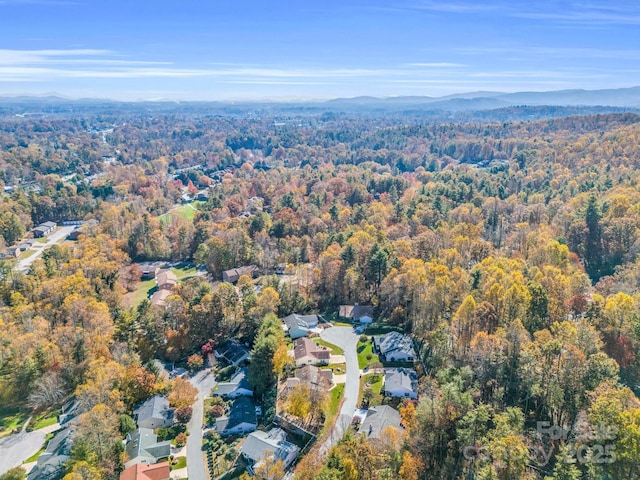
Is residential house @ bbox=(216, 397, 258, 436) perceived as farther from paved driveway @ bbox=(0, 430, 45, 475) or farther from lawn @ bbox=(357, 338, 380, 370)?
paved driveway @ bbox=(0, 430, 45, 475)

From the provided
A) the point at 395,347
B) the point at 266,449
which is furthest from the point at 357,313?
the point at 266,449

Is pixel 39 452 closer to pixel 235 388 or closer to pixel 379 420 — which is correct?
pixel 235 388

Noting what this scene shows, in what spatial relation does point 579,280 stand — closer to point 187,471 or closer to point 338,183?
point 187,471

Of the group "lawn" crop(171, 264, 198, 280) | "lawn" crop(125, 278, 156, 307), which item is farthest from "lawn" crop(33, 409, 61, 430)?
"lawn" crop(171, 264, 198, 280)

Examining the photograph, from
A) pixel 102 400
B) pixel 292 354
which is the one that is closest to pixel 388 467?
pixel 292 354

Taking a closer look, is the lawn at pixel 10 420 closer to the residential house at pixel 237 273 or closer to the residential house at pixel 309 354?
the residential house at pixel 309 354
